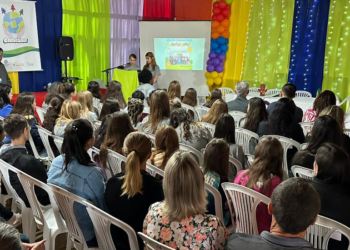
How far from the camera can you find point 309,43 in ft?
26.5

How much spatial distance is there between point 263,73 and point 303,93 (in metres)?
1.21

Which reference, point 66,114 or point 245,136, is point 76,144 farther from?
point 245,136

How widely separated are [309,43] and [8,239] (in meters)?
8.03

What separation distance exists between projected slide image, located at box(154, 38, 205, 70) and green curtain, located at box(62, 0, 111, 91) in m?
1.43

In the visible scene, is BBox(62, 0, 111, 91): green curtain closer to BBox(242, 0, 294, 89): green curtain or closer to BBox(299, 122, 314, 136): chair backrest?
BBox(242, 0, 294, 89): green curtain

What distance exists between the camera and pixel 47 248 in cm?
252

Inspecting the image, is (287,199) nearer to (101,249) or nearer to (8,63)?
(101,249)

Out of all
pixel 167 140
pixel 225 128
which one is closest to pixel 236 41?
pixel 225 128

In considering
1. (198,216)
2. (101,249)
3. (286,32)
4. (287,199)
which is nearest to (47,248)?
(101,249)

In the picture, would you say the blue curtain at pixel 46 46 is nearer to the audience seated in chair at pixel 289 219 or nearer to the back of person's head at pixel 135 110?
the back of person's head at pixel 135 110

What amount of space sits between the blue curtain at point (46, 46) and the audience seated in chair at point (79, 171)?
6.00 m

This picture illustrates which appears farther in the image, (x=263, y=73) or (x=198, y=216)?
(x=263, y=73)

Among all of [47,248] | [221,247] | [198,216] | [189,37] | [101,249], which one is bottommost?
[47,248]

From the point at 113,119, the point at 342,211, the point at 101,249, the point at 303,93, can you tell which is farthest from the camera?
the point at 303,93
